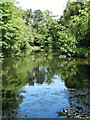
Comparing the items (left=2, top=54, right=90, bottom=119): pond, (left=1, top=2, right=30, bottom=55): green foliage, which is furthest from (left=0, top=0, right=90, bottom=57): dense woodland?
(left=2, top=54, right=90, bottom=119): pond

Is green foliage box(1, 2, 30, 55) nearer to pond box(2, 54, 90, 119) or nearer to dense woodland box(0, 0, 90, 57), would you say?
dense woodland box(0, 0, 90, 57)

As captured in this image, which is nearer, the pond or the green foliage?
the pond

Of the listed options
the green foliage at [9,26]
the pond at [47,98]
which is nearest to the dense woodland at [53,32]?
the green foliage at [9,26]

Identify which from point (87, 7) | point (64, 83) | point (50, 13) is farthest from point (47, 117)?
point (50, 13)

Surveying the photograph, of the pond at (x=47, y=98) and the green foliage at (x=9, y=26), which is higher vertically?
the green foliage at (x=9, y=26)

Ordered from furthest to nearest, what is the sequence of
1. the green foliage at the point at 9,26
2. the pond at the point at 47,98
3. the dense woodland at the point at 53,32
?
the dense woodland at the point at 53,32
the green foliage at the point at 9,26
the pond at the point at 47,98

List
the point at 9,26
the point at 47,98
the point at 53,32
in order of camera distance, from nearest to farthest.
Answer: the point at 47,98 < the point at 9,26 < the point at 53,32

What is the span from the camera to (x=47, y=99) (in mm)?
12992

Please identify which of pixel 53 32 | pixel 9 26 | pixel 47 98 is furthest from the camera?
pixel 53 32

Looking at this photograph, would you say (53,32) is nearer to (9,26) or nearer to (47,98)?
(9,26)

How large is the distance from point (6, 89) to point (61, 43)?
91.9ft

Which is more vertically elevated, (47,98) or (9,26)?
(9,26)

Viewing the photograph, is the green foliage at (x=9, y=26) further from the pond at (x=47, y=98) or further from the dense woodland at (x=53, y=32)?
the pond at (x=47, y=98)

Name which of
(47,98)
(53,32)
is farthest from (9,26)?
(47,98)
